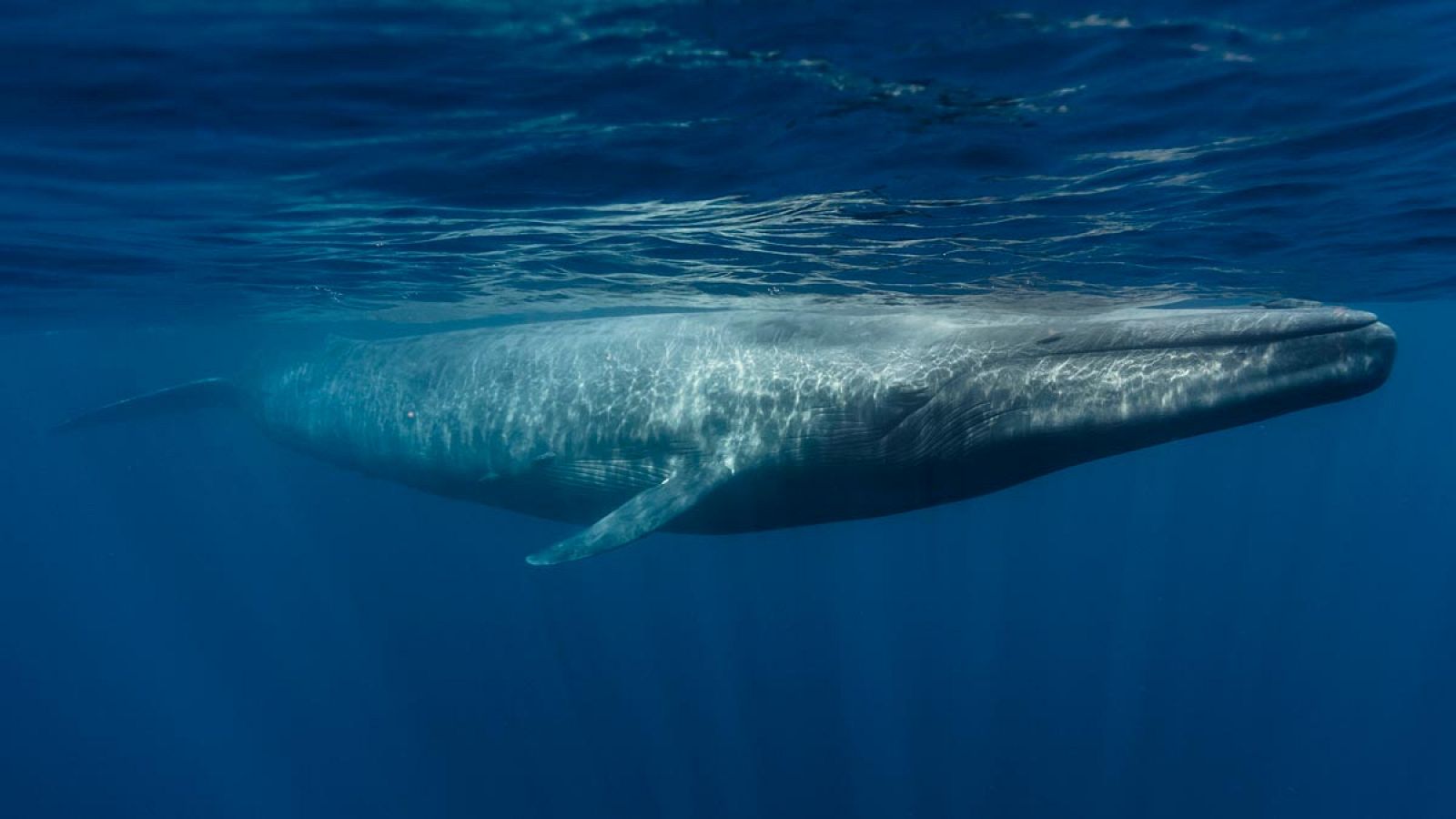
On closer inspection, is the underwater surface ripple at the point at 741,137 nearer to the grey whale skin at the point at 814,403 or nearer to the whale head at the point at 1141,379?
the grey whale skin at the point at 814,403

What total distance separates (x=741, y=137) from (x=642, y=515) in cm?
455

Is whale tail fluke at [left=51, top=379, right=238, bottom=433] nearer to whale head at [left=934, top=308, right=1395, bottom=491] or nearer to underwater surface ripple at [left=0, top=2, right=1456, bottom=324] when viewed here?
underwater surface ripple at [left=0, top=2, right=1456, bottom=324]

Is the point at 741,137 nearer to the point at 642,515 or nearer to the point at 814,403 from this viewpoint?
the point at 814,403

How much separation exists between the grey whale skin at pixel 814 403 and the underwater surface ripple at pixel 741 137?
2.22 m

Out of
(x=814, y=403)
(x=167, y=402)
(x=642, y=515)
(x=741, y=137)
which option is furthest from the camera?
(x=167, y=402)

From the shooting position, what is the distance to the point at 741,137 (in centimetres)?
933

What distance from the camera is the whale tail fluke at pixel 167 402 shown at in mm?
18328

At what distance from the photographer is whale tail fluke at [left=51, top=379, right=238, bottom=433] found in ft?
60.1

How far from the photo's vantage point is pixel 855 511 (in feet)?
27.7

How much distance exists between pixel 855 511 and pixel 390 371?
833 centimetres

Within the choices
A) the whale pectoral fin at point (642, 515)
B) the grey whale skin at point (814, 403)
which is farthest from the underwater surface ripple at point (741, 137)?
the whale pectoral fin at point (642, 515)

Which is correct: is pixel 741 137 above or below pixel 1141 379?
above

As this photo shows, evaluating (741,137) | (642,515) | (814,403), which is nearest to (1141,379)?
(814,403)

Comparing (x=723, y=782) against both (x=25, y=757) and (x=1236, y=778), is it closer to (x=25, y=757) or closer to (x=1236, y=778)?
(x=1236, y=778)
